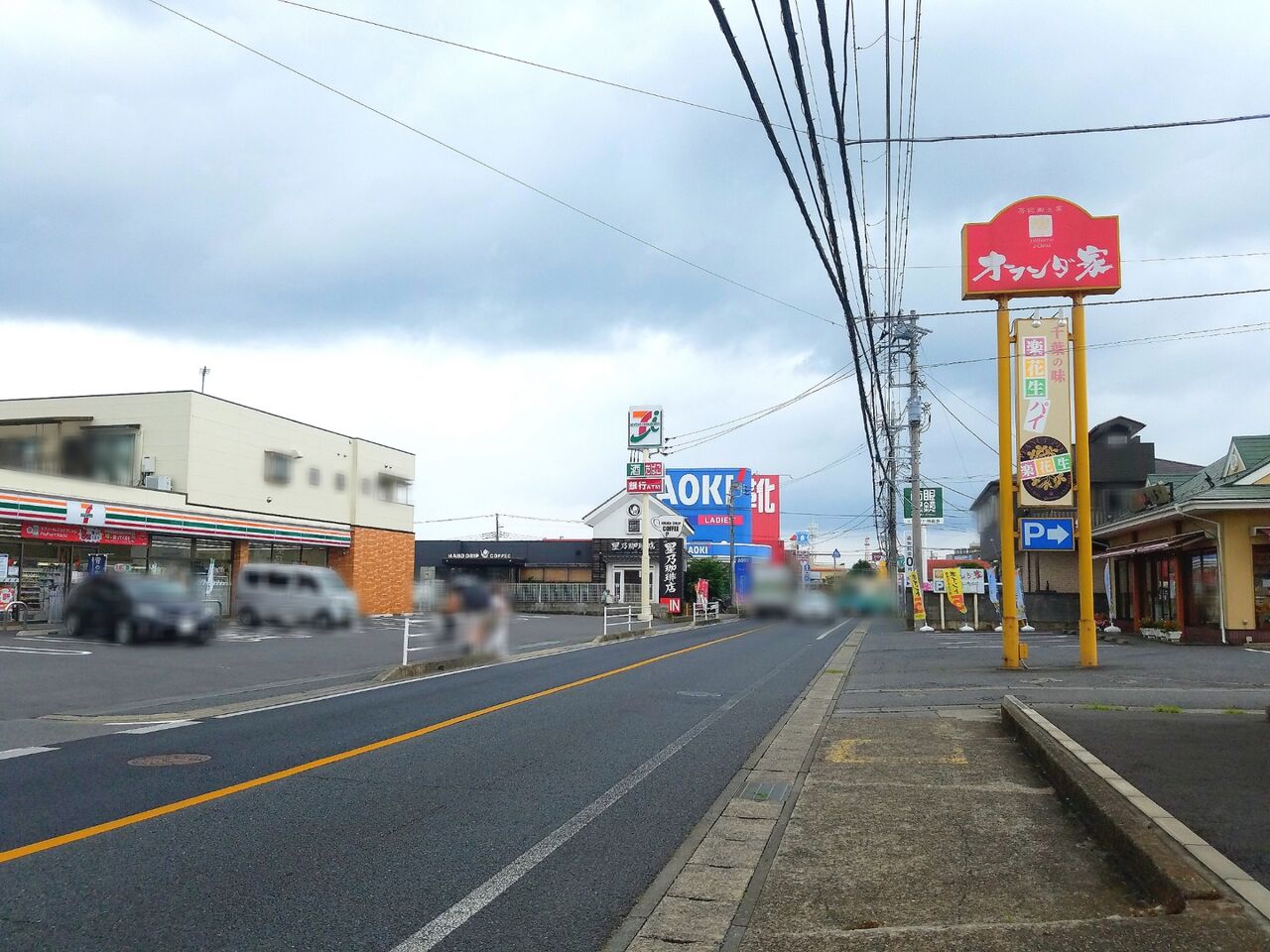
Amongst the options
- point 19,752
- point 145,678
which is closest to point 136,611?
point 19,752

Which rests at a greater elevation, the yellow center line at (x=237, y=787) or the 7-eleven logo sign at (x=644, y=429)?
the 7-eleven logo sign at (x=644, y=429)

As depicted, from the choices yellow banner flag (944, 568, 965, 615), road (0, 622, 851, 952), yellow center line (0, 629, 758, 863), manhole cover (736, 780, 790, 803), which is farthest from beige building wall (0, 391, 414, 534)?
yellow banner flag (944, 568, 965, 615)

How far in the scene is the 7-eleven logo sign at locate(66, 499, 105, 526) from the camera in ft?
15.0

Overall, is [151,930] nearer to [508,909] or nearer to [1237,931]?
[508,909]

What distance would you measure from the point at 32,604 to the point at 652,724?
800cm

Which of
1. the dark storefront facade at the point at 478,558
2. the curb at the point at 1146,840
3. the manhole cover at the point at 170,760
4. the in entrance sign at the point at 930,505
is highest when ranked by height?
the in entrance sign at the point at 930,505

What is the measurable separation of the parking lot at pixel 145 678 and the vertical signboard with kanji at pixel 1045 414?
10764mm

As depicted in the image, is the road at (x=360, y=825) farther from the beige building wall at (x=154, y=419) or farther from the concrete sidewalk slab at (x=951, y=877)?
the beige building wall at (x=154, y=419)

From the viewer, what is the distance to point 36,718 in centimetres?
1197

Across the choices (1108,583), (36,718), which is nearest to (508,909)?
(36,718)

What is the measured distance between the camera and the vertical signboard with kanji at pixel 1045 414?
20.0 m

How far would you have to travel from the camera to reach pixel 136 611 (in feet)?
14.2

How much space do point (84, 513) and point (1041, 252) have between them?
1915 centimetres

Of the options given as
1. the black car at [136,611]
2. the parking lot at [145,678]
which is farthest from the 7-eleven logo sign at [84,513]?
the parking lot at [145,678]
